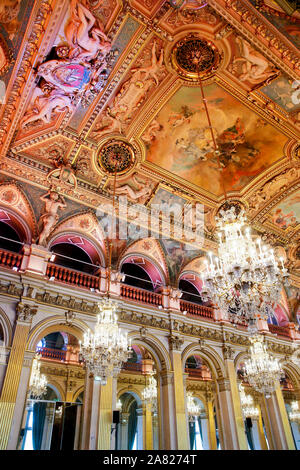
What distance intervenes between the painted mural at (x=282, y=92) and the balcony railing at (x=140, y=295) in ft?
26.4

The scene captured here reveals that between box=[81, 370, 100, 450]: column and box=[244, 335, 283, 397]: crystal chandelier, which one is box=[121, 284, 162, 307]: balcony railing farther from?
box=[244, 335, 283, 397]: crystal chandelier

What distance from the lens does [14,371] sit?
829 cm

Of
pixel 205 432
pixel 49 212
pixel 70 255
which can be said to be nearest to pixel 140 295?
Answer: pixel 70 255

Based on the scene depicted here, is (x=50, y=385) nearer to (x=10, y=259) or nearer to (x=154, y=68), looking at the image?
(x=10, y=259)

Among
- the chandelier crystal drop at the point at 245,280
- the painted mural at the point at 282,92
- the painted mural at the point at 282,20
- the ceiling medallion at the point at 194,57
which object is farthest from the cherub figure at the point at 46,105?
the chandelier crystal drop at the point at 245,280

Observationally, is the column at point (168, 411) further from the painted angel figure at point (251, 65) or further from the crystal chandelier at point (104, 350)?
the painted angel figure at point (251, 65)

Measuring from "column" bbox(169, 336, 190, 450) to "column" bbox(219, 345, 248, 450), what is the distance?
2245 millimetres

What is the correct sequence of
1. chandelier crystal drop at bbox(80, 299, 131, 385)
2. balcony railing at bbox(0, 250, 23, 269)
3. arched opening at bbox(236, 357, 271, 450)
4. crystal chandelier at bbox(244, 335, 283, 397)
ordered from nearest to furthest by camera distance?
chandelier crystal drop at bbox(80, 299, 131, 385) → balcony railing at bbox(0, 250, 23, 269) → crystal chandelier at bbox(244, 335, 283, 397) → arched opening at bbox(236, 357, 271, 450)

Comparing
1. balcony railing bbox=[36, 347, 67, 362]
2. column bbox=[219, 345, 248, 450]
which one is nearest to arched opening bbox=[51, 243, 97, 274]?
balcony railing bbox=[36, 347, 67, 362]

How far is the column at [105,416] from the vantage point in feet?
29.0

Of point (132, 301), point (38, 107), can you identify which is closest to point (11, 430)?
point (132, 301)

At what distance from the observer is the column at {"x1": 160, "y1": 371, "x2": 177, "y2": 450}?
1020 centimetres

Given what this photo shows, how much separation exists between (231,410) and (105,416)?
5.64 m
